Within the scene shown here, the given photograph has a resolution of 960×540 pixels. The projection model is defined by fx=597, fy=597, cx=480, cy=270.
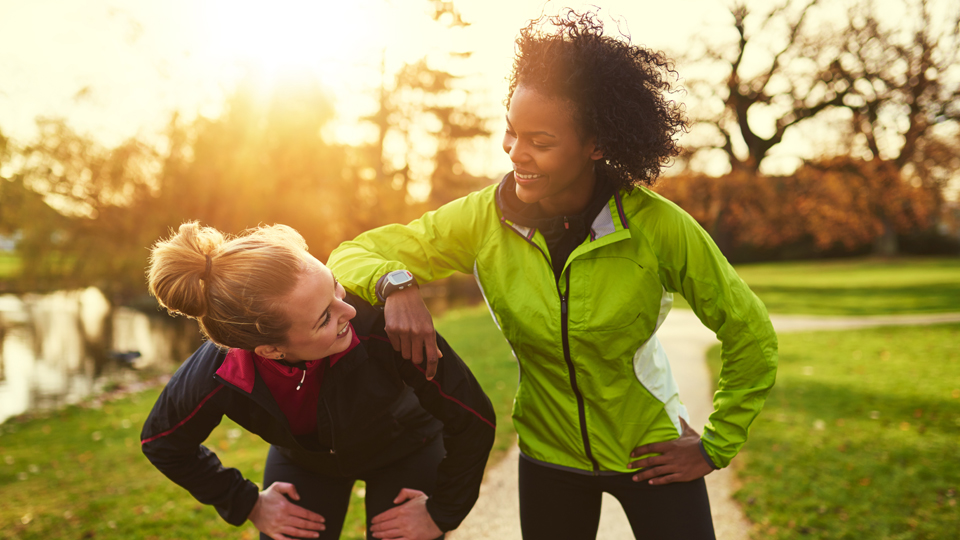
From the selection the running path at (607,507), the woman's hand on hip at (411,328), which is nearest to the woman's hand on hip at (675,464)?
the running path at (607,507)

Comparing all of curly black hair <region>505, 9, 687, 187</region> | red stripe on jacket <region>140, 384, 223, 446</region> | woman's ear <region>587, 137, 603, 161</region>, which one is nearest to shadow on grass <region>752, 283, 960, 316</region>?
curly black hair <region>505, 9, 687, 187</region>

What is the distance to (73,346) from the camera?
46.0 feet

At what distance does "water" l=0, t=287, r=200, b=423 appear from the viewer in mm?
10492

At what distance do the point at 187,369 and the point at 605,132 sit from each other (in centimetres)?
160

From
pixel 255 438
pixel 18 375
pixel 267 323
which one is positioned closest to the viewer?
pixel 267 323

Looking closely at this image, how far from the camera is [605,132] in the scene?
6.51 feet

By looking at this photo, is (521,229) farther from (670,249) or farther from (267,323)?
(267,323)

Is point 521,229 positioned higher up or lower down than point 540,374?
higher up

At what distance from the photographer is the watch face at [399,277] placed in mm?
1959

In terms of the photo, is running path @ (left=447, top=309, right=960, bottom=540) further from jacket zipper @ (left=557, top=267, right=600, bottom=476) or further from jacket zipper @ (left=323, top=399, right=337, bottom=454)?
jacket zipper @ (left=323, top=399, right=337, bottom=454)

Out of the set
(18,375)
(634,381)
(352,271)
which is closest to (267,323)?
(352,271)

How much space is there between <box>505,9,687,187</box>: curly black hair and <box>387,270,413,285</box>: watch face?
739 millimetres

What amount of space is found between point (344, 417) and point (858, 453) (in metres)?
5.43

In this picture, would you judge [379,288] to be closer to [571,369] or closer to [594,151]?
[571,369]
